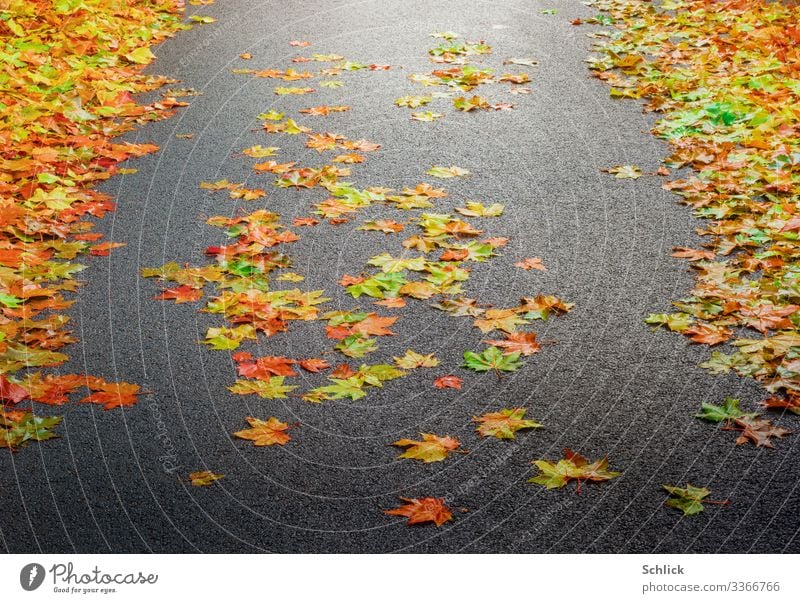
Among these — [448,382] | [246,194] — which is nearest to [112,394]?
[448,382]

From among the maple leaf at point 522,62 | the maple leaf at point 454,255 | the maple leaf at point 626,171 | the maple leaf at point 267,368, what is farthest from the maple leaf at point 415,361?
the maple leaf at point 522,62

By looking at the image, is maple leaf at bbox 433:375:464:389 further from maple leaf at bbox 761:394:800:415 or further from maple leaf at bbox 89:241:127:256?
maple leaf at bbox 89:241:127:256

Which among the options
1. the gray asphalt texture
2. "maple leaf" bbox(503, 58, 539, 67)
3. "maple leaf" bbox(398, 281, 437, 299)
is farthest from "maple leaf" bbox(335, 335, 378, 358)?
"maple leaf" bbox(503, 58, 539, 67)

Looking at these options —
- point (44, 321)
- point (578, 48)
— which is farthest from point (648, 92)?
point (44, 321)

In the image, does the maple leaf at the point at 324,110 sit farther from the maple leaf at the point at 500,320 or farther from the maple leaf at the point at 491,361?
the maple leaf at the point at 491,361

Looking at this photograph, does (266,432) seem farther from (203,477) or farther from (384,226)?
(384,226)
